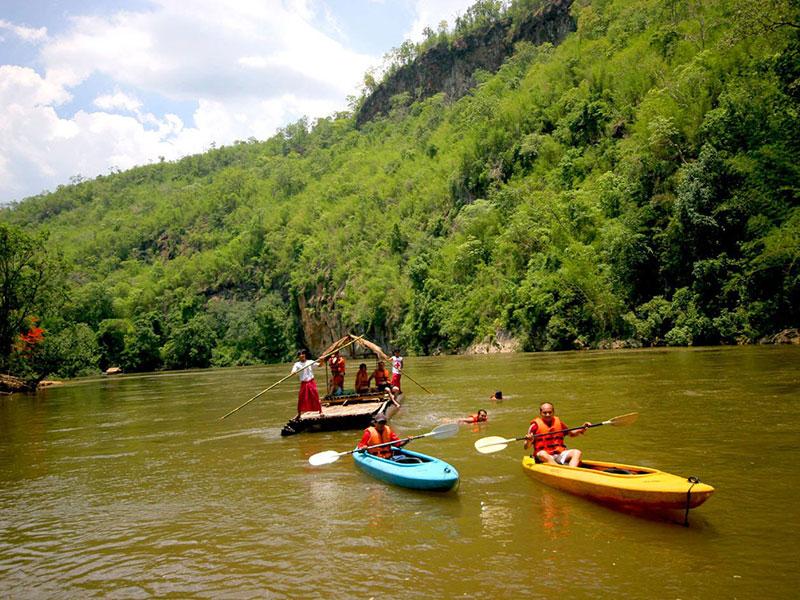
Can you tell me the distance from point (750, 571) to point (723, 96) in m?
33.5

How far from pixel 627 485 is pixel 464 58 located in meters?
92.3

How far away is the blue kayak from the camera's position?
774 centimetres

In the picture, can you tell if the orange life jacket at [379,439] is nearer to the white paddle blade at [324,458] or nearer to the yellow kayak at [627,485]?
the white paddle blade at [324,458]

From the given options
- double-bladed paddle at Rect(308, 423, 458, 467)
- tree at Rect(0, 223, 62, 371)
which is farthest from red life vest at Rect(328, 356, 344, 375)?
tree at Rect(0, 223, 62, 371)

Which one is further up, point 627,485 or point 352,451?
point 627,485

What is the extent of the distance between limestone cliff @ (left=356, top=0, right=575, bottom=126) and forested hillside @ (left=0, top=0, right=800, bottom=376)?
2.63 meters

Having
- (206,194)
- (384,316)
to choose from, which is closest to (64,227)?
(206,194)

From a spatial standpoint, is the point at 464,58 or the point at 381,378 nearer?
the point at 381,378

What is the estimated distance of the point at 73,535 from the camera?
7438 millimetres

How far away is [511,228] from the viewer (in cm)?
4684

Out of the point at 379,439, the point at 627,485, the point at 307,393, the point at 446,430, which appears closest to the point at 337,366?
the point at 307,393

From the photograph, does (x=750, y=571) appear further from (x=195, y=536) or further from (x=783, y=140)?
(x=783, y=140)

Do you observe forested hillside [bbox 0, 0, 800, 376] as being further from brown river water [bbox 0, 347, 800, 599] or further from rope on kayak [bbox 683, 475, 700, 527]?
rope on kayak [bbox 683, 475, 700, 527]

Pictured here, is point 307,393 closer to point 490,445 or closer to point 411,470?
point 490,445
